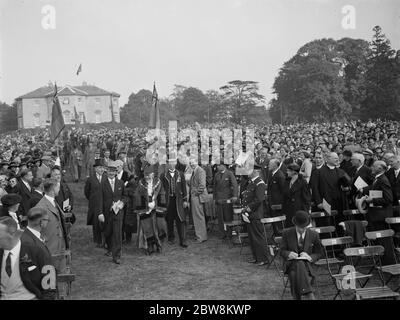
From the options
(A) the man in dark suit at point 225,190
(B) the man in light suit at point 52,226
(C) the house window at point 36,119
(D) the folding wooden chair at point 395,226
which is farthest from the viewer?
(C) the house window at point 36,119

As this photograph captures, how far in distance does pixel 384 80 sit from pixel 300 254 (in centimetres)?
2535

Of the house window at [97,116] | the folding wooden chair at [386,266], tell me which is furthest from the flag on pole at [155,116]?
the house window at [97,116]

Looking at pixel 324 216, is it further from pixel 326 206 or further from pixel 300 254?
pixel 300 254

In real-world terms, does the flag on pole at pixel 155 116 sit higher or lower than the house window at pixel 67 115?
lower

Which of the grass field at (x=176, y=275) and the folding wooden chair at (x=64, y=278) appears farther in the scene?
the grass field at (x=176, y=275)

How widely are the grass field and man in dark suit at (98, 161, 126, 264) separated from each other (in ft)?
1.08

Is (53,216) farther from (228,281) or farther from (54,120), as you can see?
(54,120)

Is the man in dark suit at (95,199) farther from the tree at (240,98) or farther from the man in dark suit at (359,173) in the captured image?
the tree at (240,98)

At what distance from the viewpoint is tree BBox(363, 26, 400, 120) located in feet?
88.2

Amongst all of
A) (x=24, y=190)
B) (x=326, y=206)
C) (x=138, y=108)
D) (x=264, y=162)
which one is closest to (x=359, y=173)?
(x=326, y=206)

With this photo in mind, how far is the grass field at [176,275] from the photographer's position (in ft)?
21.6

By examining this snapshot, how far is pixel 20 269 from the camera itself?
13.8 feet

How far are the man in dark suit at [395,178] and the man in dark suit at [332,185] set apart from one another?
0.85 metres
